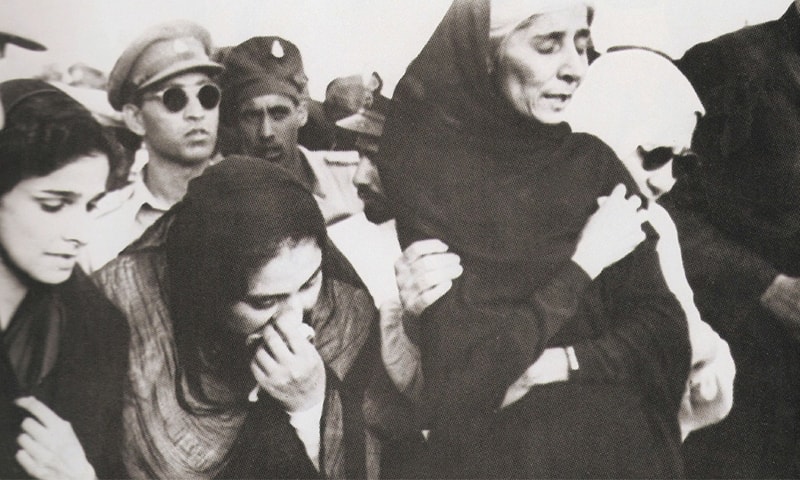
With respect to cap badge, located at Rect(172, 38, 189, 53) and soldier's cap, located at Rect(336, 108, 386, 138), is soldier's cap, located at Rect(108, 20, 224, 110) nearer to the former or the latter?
cap badge, located at Rect(172, 38, 189, 53)

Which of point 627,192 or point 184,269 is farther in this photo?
point 627,192

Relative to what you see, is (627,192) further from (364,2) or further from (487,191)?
(364,2)

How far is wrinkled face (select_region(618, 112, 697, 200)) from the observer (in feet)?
13.0

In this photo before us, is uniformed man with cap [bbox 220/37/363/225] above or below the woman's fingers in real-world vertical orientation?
above

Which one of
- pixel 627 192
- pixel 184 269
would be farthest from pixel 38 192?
pixel 627 192

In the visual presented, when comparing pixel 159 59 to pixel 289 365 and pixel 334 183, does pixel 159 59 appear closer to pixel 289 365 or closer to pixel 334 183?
pixel 334 183

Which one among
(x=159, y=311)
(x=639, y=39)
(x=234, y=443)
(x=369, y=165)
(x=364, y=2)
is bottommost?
(x=234, y=443)

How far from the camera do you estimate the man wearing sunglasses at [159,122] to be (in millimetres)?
3676

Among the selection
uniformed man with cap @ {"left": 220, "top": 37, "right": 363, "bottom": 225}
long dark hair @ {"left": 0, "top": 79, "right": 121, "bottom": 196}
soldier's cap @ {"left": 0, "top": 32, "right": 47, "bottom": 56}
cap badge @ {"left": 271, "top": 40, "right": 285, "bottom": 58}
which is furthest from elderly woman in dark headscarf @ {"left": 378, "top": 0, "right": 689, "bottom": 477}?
soldier's cap @ {"left": 0, "top": 32, "right": 47, "bottom": 56}

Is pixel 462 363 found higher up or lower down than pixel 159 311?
lower down

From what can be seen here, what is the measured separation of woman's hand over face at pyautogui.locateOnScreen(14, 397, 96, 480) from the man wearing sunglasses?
60 centimetres

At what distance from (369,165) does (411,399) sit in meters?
0.98

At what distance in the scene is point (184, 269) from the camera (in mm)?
3633

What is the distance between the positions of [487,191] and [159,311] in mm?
1418
